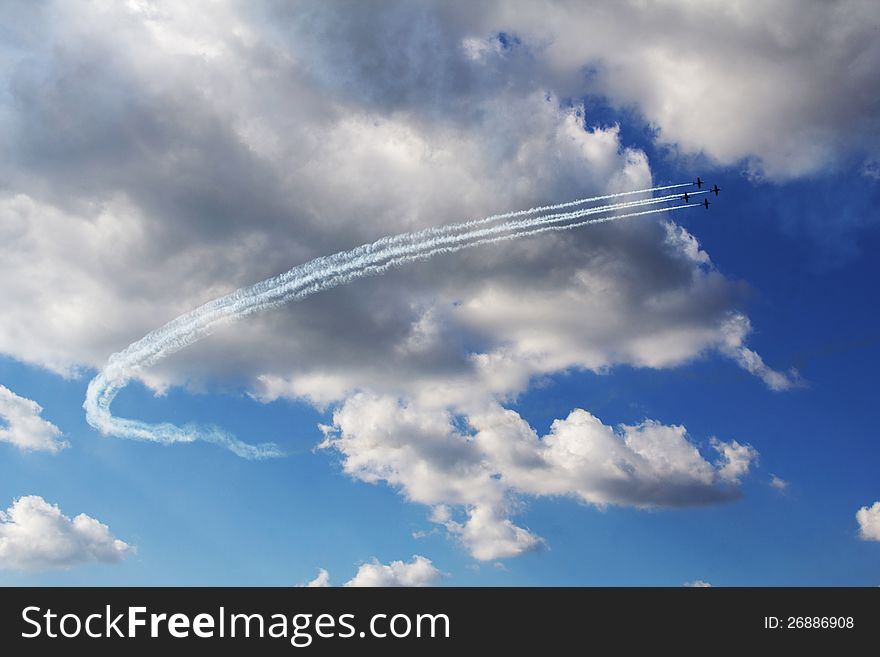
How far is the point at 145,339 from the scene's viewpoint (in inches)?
6895

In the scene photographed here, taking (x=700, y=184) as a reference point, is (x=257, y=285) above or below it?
below
